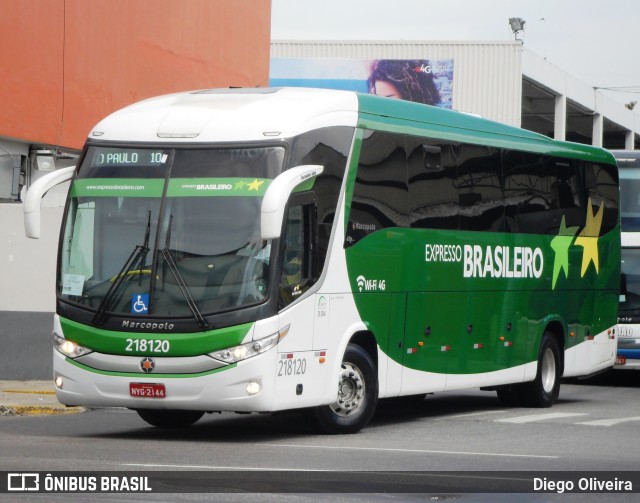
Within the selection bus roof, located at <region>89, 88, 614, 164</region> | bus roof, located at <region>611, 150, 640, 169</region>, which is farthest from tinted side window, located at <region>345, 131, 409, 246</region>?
bus roof, located at <region>611, 150, 640, 169</region>

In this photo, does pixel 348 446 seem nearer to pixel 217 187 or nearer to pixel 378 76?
pixel 217 187

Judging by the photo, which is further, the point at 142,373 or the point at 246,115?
the point at 246,115

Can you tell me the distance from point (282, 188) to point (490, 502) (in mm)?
4382

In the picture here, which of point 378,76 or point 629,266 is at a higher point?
point 378,76

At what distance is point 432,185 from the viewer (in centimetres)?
1631

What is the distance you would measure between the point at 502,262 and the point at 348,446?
216 inches

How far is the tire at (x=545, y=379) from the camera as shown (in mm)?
19141

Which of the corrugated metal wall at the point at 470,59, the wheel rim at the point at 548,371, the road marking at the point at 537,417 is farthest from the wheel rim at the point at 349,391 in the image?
the corrugated metal wall at the point at 470,59

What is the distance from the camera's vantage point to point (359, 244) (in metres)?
14.8

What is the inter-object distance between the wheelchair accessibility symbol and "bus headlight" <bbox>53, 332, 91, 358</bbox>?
63 centimetres

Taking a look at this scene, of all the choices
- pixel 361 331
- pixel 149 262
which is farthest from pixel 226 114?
pixel 361 331

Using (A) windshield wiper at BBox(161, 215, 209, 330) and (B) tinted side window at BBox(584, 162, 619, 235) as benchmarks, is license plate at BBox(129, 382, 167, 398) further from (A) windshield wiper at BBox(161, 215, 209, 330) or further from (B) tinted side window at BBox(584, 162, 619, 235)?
(B) tinted side window at BBox(584, 162, 619, 235)

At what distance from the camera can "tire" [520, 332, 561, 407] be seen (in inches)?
754

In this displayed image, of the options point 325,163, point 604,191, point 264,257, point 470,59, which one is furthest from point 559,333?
point 470,59
